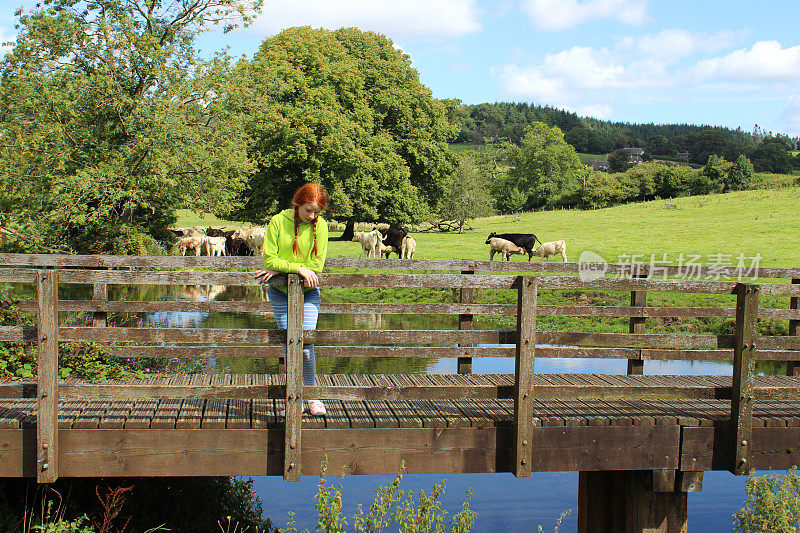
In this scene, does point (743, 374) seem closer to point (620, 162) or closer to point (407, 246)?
point (407, 246)

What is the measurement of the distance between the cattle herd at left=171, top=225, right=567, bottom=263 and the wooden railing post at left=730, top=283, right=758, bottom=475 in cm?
2694

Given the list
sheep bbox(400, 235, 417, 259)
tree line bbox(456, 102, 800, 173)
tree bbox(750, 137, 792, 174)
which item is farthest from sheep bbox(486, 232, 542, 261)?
tree line bbox(456, 102, 800, 173)

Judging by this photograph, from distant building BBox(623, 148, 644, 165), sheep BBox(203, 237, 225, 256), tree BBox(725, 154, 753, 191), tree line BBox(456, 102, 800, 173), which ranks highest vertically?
tree line BBox(456, 102, 800, 173)

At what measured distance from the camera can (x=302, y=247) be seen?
585 centimetres

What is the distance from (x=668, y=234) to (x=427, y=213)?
15.7m

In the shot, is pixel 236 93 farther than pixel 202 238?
No

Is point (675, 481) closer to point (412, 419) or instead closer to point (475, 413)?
point (475, 413)

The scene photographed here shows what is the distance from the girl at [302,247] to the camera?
5.70 m

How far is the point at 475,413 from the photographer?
6383 millimetres

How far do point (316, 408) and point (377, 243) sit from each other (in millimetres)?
30000

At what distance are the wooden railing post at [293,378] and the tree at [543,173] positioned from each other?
3518 inches

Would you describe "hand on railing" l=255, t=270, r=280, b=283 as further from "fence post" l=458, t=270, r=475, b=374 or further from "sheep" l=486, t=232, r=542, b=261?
"sheep" l=486, t=232, r=542, b=261

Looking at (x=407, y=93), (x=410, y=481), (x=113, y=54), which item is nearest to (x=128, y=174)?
(x=113, y=54)

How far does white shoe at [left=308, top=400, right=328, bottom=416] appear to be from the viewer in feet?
19.9
